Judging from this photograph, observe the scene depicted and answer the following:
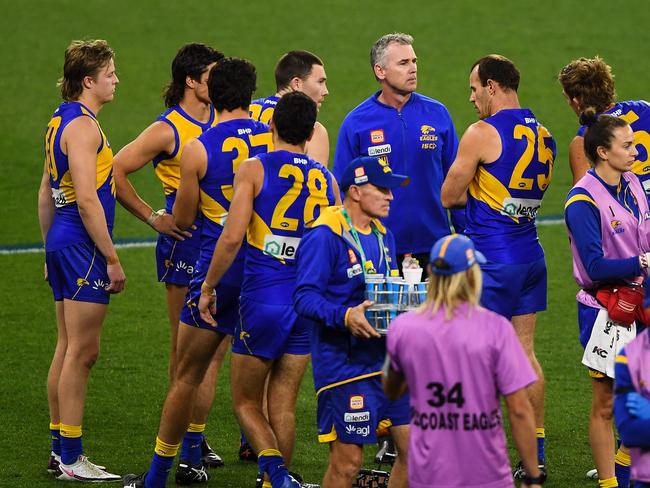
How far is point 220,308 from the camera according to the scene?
686cm

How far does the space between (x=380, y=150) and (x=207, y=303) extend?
1.85 meters

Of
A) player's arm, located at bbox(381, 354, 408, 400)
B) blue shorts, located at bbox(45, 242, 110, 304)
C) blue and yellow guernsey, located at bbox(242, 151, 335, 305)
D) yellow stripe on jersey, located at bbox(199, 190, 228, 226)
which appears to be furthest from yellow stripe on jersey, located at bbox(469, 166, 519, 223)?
player's arm, located at bbox(381, 354, 408, 400)

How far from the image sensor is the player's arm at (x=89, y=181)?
709 centimetres

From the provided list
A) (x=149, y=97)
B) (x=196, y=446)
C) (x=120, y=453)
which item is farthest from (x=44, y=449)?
(x=149, y=97)

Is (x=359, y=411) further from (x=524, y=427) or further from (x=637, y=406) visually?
(x=637, y=406)

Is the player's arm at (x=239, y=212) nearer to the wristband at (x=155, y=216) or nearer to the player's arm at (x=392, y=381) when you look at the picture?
the wristband at (x=155, y=216)

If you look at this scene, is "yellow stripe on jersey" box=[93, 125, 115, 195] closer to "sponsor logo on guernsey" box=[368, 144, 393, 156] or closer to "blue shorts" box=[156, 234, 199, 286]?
"blue shorts" box=[156, 234, 199, 286]

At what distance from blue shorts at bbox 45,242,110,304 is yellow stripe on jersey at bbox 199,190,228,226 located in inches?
28.1

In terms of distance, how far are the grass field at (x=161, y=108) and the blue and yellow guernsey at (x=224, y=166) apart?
1.41 meters

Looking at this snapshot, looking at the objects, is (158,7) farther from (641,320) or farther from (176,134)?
(641,320)

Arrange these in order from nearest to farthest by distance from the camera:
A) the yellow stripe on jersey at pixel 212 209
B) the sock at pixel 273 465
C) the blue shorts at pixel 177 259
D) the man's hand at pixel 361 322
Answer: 1. the man's hand at pixel 361 322
2. the sock at pixel 273 465
3. the yellow stripe on jersey at pixel 212 209
4. the blue shorts at pixel 177 259

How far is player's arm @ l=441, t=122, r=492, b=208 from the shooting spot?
714 centimetres

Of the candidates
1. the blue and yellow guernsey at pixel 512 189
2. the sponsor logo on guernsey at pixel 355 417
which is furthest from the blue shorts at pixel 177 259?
the sponsor logo on guernsey at pixel 355 417

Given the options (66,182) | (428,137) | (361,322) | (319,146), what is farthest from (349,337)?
(428,137)
